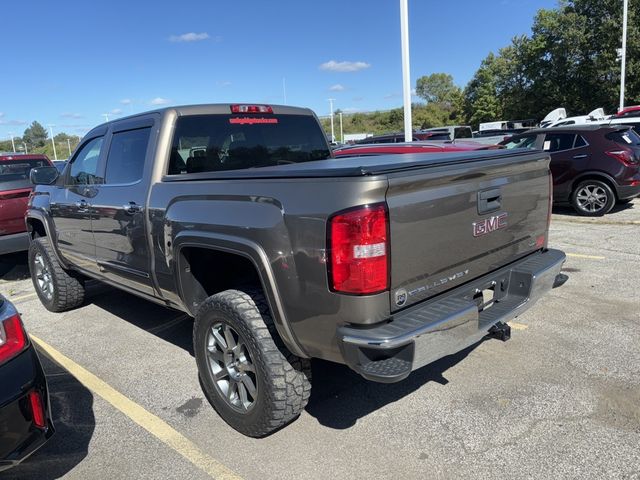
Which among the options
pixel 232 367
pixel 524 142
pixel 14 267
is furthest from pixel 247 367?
pixel 524 142

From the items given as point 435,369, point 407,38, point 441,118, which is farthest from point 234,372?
point 441,118

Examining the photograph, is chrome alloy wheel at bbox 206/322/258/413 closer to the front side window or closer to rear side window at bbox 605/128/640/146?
the front side window

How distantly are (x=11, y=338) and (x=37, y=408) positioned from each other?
0.37m

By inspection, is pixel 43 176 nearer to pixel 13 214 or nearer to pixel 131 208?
pixel 131 208

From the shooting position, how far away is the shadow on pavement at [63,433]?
9.48 feet

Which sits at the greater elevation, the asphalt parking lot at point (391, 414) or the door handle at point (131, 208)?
the door handle at point (131, 208)

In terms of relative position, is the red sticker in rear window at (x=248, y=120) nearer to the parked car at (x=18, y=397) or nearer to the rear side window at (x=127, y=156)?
the rear side window at (x=127, y=156)

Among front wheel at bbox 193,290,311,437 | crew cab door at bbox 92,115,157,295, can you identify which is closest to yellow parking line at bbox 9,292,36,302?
crew cab door at bbox 92,115,157,295

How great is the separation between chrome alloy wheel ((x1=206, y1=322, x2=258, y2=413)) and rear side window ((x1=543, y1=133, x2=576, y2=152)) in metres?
8.57

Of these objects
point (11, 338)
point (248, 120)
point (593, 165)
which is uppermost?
point (248, 120)

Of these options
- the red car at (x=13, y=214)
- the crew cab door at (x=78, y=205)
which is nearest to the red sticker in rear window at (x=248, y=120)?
the crew cab door at (x=78, y=205)

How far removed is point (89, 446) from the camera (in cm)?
311

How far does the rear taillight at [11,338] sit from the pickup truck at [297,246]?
1.01 metres

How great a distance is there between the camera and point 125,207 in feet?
12.7
